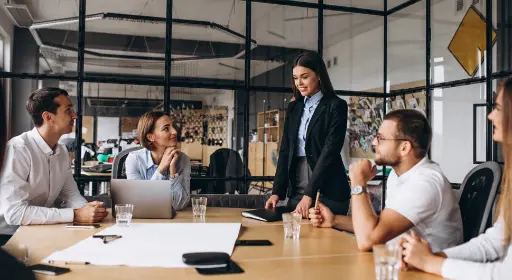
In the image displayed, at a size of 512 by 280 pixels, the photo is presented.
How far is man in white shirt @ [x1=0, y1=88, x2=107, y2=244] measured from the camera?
80.4 inches

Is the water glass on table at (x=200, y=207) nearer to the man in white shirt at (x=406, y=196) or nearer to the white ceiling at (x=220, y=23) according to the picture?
the man in white shirt at (x=406, y=196)

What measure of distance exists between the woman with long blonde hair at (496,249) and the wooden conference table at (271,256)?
5cm

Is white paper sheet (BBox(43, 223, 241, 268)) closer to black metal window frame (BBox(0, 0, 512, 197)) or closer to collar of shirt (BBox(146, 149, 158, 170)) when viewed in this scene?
collar of shirt (BBox(146, 149, 158, 170))

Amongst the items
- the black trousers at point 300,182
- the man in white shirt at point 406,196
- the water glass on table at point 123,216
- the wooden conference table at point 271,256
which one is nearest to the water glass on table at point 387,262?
the wooden conference table at point 271,256

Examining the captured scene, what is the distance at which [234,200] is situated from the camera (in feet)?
10.9

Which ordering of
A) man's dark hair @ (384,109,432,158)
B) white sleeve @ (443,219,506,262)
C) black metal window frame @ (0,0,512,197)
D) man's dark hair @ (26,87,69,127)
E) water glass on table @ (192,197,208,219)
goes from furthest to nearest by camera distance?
black metal window frame @ (0,0,512,197) < man's dark hair @ (26,87,69,127) < water glass on table @ (192,197,208,219) < man's dark hair @ (384,109,432,158) < white sleeve @ (443,219,506,262)

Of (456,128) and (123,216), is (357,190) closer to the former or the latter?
(123,216)

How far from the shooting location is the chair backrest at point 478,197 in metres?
1.81

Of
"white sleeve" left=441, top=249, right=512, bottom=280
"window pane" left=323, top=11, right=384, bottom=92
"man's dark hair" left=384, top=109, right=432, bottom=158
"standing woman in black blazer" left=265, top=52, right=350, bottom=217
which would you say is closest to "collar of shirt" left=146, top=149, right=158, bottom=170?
"standing woman in black blazer" left=265, top=52, right=350, bottom=217

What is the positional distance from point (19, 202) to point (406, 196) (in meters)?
1.72

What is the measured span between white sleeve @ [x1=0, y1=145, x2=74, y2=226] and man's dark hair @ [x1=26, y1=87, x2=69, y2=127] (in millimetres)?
330

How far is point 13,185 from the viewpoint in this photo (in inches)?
83.3

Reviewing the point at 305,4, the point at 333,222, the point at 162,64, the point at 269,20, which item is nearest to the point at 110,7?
the point at 162,64

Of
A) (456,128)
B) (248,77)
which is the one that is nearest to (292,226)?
(248,77)
